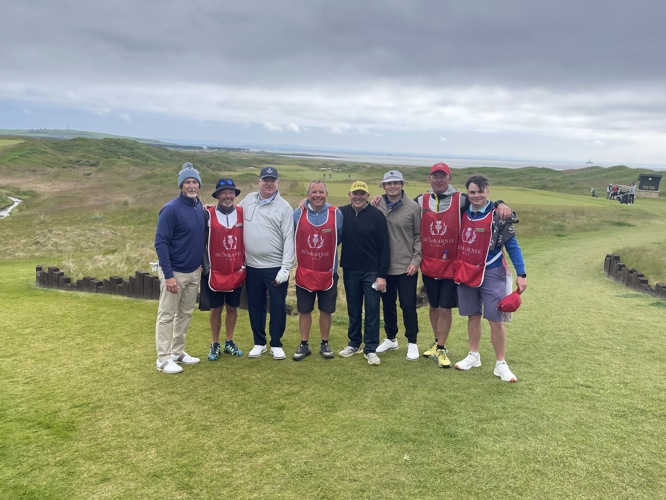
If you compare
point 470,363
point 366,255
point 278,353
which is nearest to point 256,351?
point 278,353

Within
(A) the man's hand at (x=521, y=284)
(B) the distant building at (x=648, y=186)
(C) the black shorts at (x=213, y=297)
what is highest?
(B) the distant building at (x=648, y=186)

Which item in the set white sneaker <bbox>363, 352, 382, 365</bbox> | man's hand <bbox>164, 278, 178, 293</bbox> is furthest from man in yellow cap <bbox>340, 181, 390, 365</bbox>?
man's hand <bbox>164, 278, 178, 293</bbox>

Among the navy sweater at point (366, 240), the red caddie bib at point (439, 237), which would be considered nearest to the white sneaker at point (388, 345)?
the navy sweater at point (366, 240)

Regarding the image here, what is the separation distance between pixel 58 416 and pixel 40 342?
2.38 metres

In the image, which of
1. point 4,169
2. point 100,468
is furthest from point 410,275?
point 4,169

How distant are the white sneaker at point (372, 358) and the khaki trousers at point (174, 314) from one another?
2.27 meters

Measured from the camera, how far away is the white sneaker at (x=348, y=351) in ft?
19.8

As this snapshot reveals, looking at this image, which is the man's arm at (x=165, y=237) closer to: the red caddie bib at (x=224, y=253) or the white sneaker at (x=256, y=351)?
the red caddie bib at (x=224, y=253)

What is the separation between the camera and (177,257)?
17.8 ft

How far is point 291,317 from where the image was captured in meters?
8.08

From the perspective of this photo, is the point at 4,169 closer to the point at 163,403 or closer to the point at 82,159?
the point at 82,159

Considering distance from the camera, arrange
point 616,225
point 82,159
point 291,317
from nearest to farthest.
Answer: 1. point 291,317
2. point 616,225
3. point 82,159

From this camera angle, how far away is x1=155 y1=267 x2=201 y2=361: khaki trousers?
5.43 m

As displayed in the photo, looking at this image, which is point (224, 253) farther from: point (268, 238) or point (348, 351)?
point (348, 351)
